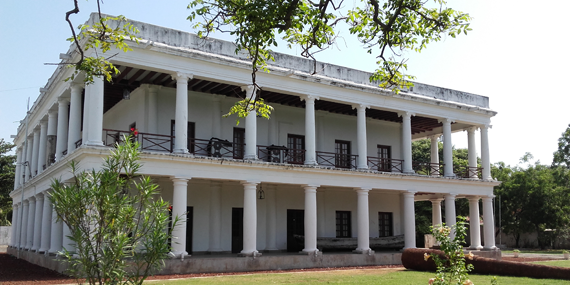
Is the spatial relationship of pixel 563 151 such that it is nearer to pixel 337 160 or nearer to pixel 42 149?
pixel 337 160

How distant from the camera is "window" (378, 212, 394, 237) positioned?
90.3 feet

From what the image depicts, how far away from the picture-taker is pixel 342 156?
26.0 metres

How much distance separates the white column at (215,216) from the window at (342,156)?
6038 mm

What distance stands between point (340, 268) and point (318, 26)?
1271 centimetres

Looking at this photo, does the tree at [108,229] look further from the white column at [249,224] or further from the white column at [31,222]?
the white column at [31,222]

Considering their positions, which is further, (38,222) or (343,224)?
(343,224)

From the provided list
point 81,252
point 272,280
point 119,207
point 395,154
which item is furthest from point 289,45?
point 395,154

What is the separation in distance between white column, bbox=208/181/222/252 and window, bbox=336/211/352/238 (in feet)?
21.1

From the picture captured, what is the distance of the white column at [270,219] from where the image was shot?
23.4 metres

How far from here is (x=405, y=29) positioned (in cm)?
981

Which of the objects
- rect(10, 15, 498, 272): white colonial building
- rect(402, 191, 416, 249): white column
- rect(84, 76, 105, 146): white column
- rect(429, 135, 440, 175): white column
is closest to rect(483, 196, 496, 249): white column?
rect(10, 15, 498, 272): white colonial building

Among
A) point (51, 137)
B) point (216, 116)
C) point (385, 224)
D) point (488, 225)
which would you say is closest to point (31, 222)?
point (51, 137)

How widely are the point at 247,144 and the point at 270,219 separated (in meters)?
5.20

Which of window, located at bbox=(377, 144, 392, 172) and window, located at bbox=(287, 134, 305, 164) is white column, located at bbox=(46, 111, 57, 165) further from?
window, located at bbox=(377, 144, 392, 172)
